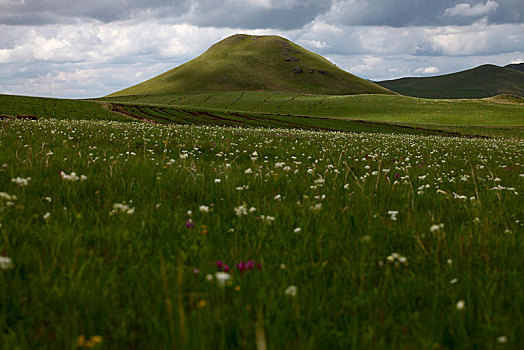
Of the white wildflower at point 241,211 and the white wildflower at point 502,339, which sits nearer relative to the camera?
the white wildflower at point 502,339

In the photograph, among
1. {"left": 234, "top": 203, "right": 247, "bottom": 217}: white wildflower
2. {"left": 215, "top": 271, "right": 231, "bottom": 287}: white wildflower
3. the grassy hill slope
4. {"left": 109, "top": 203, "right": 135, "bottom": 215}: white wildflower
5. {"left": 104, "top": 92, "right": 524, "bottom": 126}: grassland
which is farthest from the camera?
{"left": 104, "top": 92, "right": 524, "bottom": 126}: grassland

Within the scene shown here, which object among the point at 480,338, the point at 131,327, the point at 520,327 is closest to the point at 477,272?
the point at 520,327

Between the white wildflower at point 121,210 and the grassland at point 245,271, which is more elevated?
the white wildflower at point 121,210

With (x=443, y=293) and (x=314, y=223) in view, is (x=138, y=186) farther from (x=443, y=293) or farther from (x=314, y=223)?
(x=443, y=293)

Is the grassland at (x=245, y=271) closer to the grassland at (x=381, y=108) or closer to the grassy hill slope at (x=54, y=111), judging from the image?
the grassy hill slope at (x=54, y=111)

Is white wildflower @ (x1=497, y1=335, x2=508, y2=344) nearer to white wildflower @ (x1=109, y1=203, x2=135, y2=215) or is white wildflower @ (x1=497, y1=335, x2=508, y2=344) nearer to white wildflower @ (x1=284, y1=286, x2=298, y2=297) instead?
white wildflower @ (x1=284, y1=286, x2=298, y2=297)

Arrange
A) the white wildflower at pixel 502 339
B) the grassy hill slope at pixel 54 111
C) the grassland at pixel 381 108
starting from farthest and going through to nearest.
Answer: the grassland at pixel 381 108
the grassy hill slope at pixel 54 111
the white wildflower at pixel 502 339

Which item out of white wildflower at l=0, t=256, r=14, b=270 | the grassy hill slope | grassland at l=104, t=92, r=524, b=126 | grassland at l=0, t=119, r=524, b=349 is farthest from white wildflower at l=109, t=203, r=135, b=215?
grassland at l=104, t=92, r=524, b=126

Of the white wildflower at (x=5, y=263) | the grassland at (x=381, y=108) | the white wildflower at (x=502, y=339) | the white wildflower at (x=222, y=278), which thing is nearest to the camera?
the white wildflower at (x=502, y=339)

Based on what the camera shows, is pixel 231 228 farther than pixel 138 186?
No

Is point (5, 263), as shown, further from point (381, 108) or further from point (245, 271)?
point (381, 108)

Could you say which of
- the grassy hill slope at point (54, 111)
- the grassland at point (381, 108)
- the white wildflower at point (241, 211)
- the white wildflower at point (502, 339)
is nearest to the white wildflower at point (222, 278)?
the white wildflower at point (241, 211)

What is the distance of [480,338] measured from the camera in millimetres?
2352

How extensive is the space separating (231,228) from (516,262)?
2944 mm
